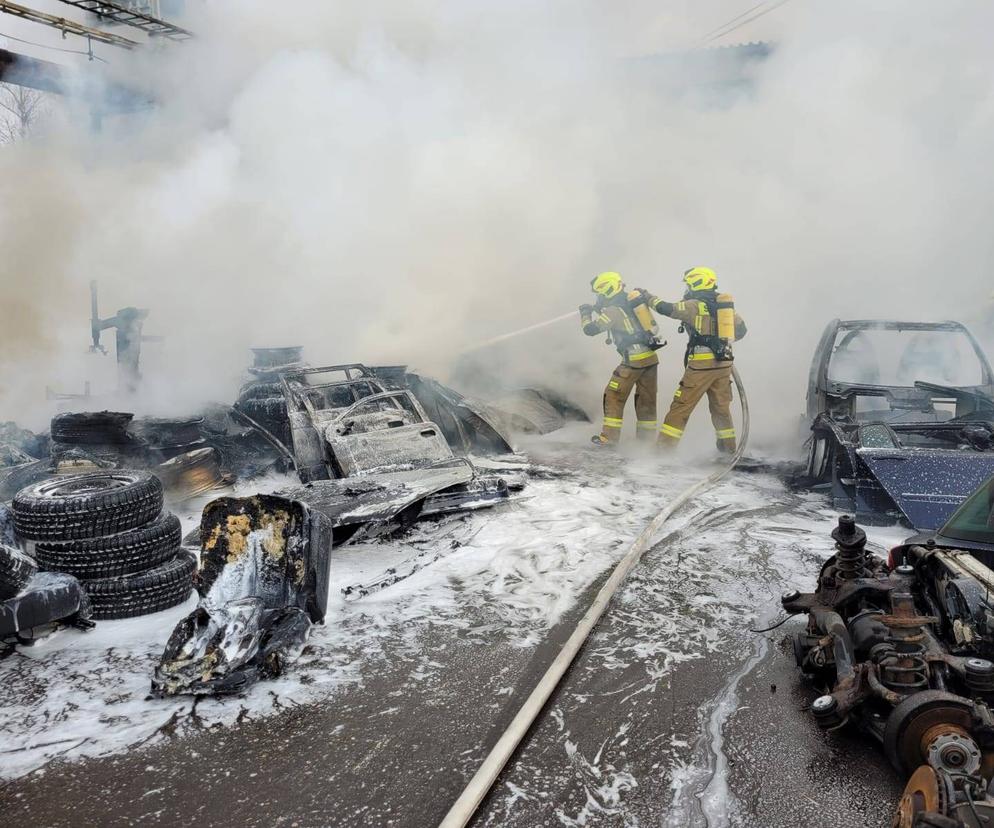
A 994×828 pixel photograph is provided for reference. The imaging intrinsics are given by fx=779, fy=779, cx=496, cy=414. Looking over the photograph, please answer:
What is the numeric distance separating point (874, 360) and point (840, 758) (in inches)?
221

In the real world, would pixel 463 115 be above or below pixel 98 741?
above

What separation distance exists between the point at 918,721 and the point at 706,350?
20.4ft

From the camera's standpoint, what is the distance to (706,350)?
8547 millimetres

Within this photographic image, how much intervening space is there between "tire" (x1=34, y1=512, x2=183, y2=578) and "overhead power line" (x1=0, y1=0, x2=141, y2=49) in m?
12.5

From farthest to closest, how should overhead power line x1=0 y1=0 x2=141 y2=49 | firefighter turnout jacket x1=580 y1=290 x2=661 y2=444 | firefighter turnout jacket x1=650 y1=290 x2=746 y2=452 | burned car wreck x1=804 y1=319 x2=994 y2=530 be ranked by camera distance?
overhead power line x1=0 y1=0 x2=141 y2=49 < firefighter turnout jacket x1=580 y1=290 x2=661 y2=444 < firefighter turnout jacket x1=650 y1=290 x2=746 y2=452 < burned car wreck x1=804 y1=319 x2=994 y2=530

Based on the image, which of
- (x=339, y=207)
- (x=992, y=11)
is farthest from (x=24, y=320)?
(x=992, y=11)

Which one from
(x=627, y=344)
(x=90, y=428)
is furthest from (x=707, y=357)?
(x=90, y=428)

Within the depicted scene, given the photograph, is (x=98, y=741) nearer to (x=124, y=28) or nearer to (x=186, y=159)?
(x=186, y=159)

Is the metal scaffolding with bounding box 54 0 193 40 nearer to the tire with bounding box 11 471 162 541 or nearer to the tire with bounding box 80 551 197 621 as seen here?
the tire with bounding box 11 471 162 541

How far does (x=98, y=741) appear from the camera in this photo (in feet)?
10.4

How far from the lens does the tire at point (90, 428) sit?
22.3 ft

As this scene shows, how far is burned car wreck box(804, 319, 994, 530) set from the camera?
5.61m

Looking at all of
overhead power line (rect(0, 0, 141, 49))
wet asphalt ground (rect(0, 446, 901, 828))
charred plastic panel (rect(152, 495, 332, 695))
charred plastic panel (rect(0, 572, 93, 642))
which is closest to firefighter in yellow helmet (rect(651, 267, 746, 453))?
wet asphalt ground (rect(0, 446, 901, 828))

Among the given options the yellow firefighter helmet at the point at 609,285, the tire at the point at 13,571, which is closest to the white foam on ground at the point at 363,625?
the tire at the point at 13,571
